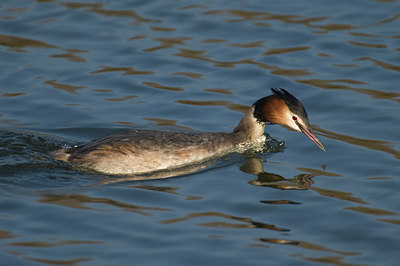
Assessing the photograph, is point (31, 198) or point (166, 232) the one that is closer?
point (166, 232)

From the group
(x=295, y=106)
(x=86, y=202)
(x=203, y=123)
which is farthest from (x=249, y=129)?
(x=86, y=202)

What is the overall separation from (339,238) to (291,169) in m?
2.39

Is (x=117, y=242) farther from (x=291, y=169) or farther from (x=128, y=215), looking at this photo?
(x=291, y=169)

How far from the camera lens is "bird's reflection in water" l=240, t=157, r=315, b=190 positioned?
32.0 ft

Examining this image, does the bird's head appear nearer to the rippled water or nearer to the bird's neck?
the bird's neck

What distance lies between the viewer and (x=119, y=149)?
10211 millimetres

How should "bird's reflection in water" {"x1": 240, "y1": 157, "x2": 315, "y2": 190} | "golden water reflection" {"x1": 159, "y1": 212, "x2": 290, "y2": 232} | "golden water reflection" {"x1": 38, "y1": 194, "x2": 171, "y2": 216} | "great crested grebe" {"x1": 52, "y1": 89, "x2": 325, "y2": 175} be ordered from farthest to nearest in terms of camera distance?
"great crested grebe" {"x1": 52, "y1": 89, "x2": 325, "y2": 175}
"bird's reflection in water" {"x1": 240, "y1": 157, "x2": 315, "y2": 190}
"golden water reflection" {"x1": 38, "y1": 194, "x2": 171, "y2": 216}
"golden water reflection" {"x1": 159, "y1": 212, "x2": 290, "y2": 232}

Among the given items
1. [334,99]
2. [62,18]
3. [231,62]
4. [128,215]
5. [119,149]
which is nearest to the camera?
[128,215]

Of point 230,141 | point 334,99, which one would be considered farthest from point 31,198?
point 334,99

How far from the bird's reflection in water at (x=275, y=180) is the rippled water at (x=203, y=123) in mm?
28

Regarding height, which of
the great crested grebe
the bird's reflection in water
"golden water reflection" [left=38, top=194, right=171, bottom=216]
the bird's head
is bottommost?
"golden water reflection" [left=38, top=194, right=171, bottom=216]

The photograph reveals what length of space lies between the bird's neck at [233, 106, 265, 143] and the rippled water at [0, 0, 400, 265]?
0.36 m

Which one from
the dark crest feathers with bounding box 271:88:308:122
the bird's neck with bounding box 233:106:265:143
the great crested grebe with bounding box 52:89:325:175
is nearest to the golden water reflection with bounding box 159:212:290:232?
Answer: the great crested grebe with bounding box 52:89:325:175

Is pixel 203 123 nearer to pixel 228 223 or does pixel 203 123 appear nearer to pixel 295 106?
pixel 295 106
